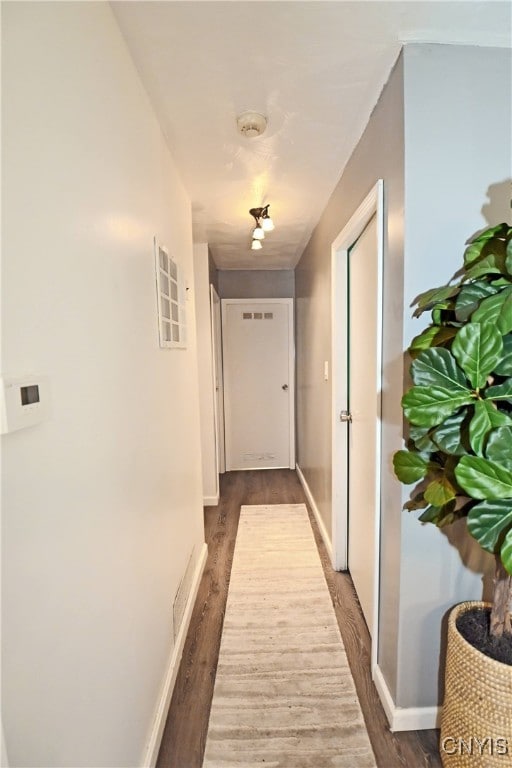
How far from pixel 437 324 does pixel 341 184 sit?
48.9 inches

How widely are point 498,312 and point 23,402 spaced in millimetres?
992

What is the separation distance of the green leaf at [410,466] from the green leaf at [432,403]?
0.50 ft

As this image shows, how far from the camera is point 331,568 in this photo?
2217mm

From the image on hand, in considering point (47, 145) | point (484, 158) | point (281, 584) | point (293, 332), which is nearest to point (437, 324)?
point (484, 158)

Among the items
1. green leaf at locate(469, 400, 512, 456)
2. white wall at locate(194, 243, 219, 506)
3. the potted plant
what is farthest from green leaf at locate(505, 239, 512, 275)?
white wall at locate(194, 243, 219, 506)

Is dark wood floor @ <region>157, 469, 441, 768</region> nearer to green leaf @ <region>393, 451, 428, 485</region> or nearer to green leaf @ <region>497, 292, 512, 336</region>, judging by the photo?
green leaf @ <region>393, 451, 428, 485</region>

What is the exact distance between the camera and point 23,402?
561mm

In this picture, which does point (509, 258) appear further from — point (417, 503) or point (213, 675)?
point (213, 675)

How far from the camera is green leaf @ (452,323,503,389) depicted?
0.81 metres

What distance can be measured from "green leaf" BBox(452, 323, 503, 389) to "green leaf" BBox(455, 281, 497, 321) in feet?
0.34

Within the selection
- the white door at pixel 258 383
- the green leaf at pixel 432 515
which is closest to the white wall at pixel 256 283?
the white door at pixel 258 383

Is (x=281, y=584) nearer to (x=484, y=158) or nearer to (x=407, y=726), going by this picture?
(x=407, y=726)

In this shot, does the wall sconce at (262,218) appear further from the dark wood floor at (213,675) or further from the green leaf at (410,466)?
the dark wood floor at (213,675)

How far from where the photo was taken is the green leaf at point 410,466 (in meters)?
0.97
